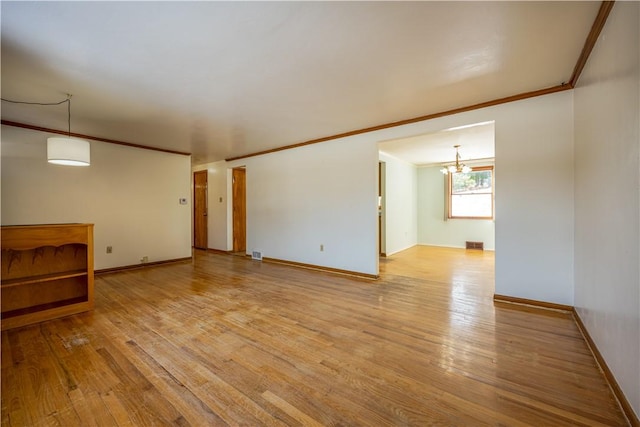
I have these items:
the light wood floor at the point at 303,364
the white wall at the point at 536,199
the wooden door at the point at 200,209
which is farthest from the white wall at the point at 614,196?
the wooden door at the point at 200,209

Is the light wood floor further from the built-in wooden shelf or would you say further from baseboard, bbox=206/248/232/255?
baseboard, bbox=206/248/232/255

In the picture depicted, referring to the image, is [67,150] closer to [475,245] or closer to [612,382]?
[612,382]

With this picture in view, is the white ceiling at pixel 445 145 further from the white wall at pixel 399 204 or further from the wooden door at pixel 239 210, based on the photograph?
the wooden door at pixel 239 210

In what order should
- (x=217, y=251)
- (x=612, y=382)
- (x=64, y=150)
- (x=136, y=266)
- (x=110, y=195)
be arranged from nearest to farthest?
1. (x=612, y=382)
2. (x=64, y=150)
3. (x=110, y=195)
4. (x=136, y=266)
5. (x=217, y=251)

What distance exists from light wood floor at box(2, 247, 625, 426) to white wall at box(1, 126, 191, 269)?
6.32ft

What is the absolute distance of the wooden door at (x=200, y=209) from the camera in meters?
7.23

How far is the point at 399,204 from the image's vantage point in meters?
6.87

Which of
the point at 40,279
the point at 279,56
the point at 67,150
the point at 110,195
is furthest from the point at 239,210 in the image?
the point at 279,56

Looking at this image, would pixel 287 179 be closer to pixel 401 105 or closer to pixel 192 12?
pixel 401 105

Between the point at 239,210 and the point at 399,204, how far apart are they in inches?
164

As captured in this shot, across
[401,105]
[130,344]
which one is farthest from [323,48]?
[130,344]

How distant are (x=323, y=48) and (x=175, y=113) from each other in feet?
7.80

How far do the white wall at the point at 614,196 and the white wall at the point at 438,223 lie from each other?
4990 mm

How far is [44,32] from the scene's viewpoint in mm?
1886
